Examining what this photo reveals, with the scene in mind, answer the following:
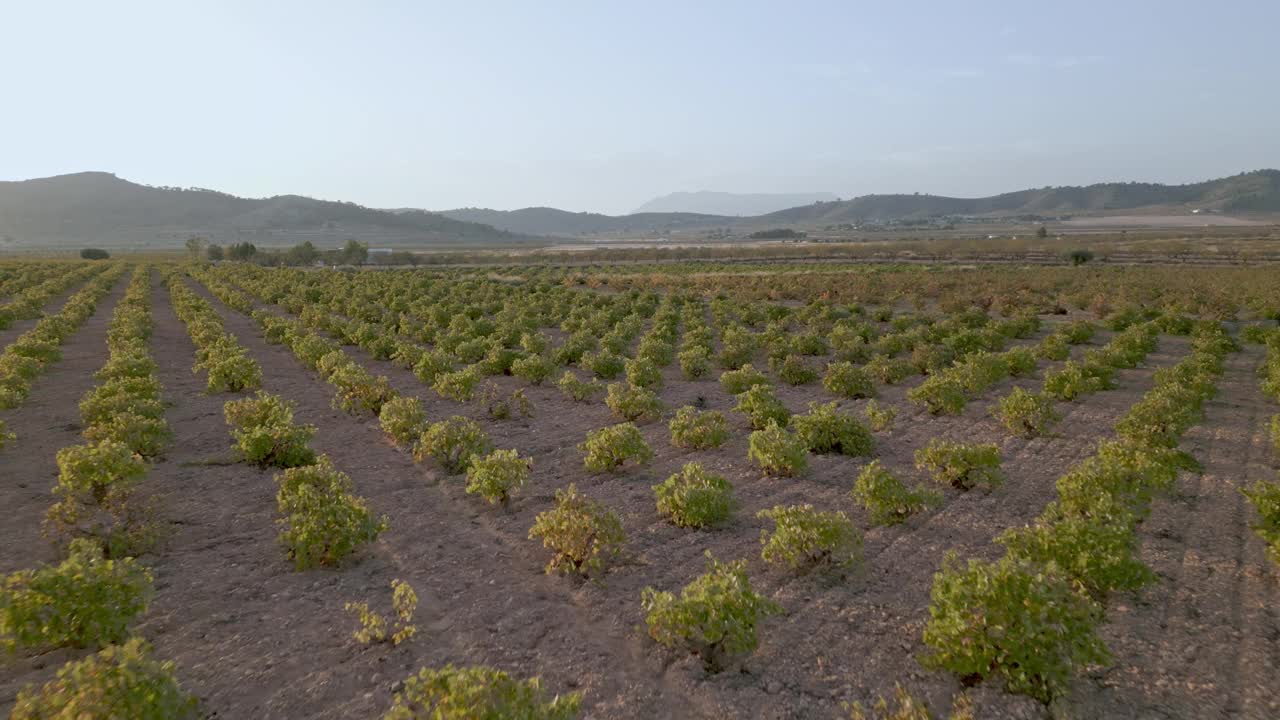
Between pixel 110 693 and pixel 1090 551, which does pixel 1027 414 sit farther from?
pixel 110 693

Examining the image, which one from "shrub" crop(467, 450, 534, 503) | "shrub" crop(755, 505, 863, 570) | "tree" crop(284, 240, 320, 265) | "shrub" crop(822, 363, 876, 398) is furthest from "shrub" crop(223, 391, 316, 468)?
"tree" crop(284, 240, 320, 265)

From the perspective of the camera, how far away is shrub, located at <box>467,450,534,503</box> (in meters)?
11.3

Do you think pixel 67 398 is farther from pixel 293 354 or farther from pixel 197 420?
pixel 293 354

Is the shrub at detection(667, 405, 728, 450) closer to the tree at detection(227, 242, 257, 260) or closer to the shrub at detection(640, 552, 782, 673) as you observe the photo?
the shrub at detection(640, 552, 782, 673)

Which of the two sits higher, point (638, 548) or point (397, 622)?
point (397, 622)

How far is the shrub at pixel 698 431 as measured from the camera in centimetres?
1456

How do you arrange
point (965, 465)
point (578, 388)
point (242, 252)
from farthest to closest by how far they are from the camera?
1. point (242, 252)
2. point (578, 388)
3. point (965, 465)

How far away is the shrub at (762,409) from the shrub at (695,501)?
15.9ft

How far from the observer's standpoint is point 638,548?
10078 millimetres

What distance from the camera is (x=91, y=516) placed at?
1020cm

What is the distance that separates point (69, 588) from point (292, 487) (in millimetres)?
3735

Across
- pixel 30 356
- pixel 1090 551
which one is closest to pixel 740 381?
pixel 1090 551

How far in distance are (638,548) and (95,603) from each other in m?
6.58

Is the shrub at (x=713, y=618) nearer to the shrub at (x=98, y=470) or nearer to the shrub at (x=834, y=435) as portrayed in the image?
the shrub at (x=834, y=435)
